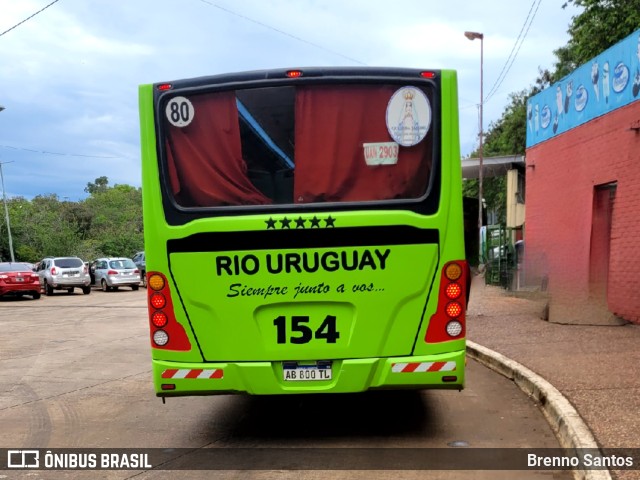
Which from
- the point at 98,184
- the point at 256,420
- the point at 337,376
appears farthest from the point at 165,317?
the point at 98,184

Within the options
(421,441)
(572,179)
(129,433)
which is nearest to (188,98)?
(129,433)

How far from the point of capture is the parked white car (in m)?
30.4

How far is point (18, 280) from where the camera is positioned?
25.4 meters

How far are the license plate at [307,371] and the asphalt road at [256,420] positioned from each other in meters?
0.61

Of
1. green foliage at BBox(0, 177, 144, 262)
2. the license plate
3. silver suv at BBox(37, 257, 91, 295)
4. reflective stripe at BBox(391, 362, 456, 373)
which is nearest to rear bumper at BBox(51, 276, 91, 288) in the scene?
silver suv at BBox(37, 257, 91, 295)

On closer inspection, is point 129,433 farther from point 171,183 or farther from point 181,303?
point 171,183

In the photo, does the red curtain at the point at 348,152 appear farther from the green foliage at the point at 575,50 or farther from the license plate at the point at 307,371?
the green foliage at the point at 575,50

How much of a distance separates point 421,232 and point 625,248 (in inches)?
310

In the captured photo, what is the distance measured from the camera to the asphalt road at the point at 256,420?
5.50 m

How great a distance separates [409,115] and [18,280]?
77.3 ft

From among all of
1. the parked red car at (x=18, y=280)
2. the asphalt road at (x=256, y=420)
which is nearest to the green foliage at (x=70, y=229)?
the parked red car at (x=18, y=280)

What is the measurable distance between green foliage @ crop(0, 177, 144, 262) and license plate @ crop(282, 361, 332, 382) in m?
46.6

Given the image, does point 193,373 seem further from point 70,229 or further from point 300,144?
point 70,229

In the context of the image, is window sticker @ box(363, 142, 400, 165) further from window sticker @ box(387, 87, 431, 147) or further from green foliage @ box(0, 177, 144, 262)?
green foliage @ box(0, 177, 144, 262)
